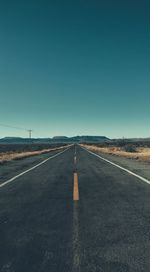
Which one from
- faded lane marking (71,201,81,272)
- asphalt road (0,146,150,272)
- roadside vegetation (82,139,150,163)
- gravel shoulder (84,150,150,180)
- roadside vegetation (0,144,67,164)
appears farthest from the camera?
roadside vegetation (0,144,67,164)

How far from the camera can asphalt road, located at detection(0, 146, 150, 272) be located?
3.59 metres

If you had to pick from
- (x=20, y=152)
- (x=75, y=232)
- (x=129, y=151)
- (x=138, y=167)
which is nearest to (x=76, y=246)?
(x=75, y=232)

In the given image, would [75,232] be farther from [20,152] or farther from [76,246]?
[20,152]

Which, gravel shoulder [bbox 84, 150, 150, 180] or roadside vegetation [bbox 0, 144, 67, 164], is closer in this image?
gravel shoulder [bbox 84, 150, 150, 180]

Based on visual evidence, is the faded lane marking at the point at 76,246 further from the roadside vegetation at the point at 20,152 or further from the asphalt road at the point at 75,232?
the roadside vegetation at the point at 20,152

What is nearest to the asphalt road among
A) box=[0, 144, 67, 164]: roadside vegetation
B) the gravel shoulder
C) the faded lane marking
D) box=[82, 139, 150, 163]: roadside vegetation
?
the faded lane marking

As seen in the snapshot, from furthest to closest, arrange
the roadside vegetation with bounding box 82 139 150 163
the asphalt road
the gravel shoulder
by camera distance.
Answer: the roadside vegetation with bounding box 82 139 150 163 → the gravel shoulder → the asphalt road

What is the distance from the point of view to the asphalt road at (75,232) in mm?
3592

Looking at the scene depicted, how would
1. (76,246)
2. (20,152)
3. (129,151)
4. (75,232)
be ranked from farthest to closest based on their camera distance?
1. (20,152)
2. (129,151)
3. (75,232)
4. (76,246)

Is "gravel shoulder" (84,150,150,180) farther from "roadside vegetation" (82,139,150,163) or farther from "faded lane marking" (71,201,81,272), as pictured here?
"faded lane marking" (71,201,81,272)

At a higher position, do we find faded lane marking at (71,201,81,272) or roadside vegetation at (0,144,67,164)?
roadside vegetation at (0,144,67,164)

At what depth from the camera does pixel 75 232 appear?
15.6ft

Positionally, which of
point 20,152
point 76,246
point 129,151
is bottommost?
point 76,246

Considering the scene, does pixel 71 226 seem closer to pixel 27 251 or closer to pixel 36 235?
pixel 36 235
